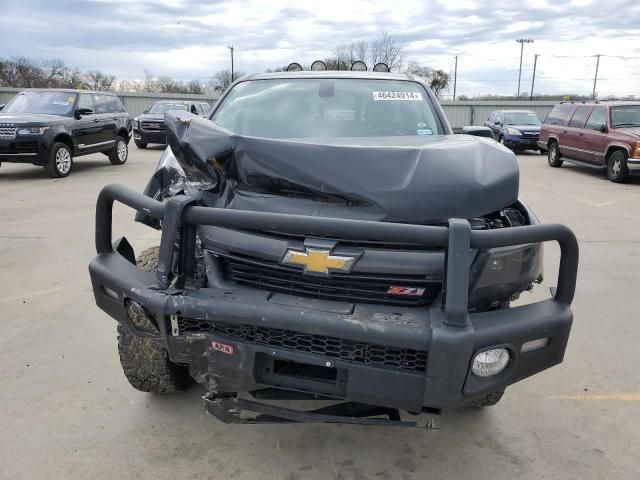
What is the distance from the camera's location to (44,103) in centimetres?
1127

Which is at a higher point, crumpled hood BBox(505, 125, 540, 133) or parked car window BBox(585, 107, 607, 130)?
parked car window BBox(585, 107, 607, 130)

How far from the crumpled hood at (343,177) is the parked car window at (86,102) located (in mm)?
10471

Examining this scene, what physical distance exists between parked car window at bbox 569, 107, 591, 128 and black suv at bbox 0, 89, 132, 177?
11430mm

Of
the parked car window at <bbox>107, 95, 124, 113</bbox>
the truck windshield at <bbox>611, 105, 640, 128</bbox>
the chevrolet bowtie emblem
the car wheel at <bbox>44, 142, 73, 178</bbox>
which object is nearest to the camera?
the chevrolet bowtie emblem

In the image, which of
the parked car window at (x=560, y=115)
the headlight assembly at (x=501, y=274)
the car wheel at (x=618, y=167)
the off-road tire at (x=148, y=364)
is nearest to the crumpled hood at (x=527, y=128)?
the parked car window at (x=560, y=115)

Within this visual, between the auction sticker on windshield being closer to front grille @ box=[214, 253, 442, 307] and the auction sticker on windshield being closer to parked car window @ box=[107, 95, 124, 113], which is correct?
front grille @ box=[214, 253, 442, 307]

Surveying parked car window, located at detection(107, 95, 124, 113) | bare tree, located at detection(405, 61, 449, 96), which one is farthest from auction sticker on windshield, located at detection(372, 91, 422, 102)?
bare tree, located at detection(405, 61, 449, 96)

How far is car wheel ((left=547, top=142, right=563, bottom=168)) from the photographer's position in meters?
14.4

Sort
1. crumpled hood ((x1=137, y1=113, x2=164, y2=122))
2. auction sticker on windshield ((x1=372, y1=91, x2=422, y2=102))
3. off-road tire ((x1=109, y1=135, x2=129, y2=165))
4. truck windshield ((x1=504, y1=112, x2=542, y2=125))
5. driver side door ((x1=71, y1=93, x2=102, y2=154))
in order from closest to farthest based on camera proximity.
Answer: auction sticker on windshield ((x1=372, y1=91, x2=422, y2=102)), driver side door ((x1=71, y1=93, x2=102, y2=154)), off-road tire ((x1=109, y1=135, x2=129, y2=165)), crumpled hood ((x1=137, y1=113, x2=164, y2=122)), truck windshield ((x1=504, y1=112, x2=542, y2=125))

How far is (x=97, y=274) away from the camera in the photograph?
94.3 inches

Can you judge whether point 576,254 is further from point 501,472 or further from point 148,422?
point 148,422

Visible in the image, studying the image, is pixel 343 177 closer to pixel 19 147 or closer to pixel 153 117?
pixel 19 147

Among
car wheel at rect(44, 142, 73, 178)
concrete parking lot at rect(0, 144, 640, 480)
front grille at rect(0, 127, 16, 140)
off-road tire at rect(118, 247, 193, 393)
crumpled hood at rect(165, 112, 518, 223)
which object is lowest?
concrete parking lot at rect(0, 144, 640, 480)

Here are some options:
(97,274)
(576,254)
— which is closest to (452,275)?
(576,254)
